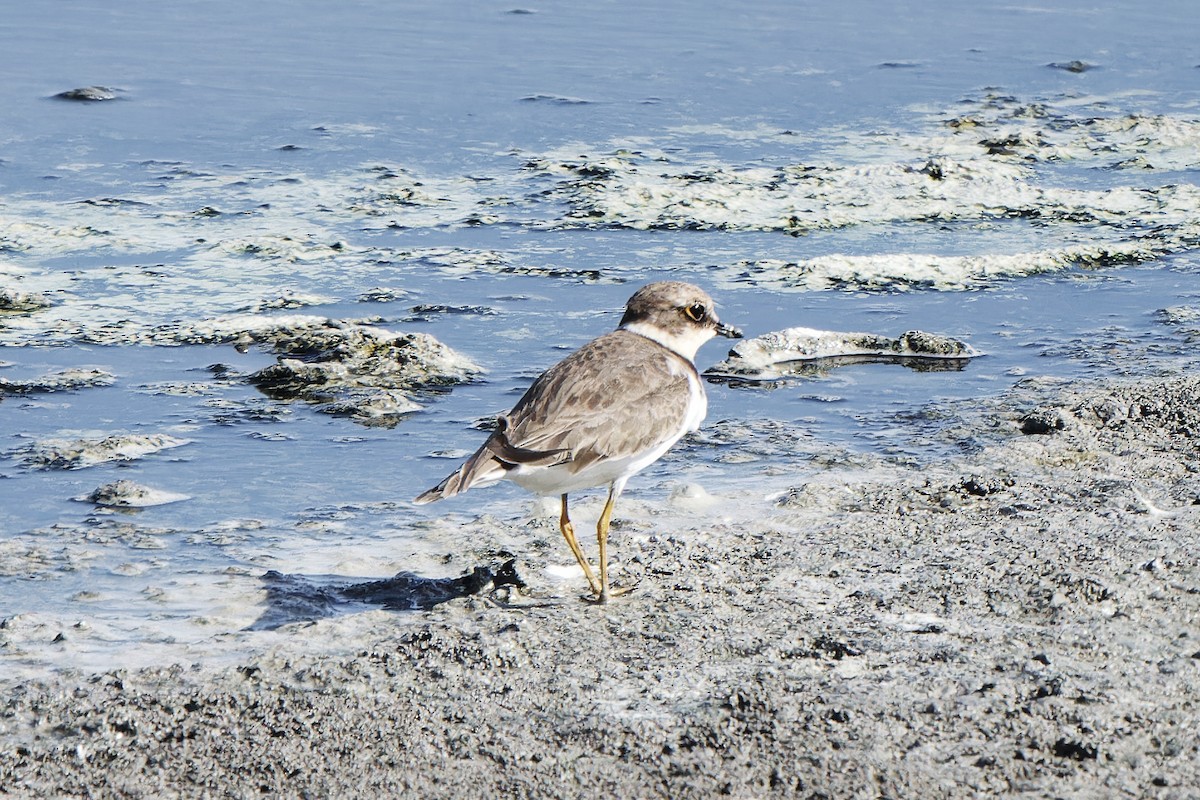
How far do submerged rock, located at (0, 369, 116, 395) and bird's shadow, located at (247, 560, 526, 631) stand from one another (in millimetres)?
2159

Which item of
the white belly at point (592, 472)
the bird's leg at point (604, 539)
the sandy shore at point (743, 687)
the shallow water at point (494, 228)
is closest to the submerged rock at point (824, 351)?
the shallow water at point (494, 228)

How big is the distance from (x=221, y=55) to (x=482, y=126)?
9.63 ft

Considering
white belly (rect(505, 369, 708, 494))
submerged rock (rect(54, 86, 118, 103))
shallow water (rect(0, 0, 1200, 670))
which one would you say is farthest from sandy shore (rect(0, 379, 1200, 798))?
submerged rock (rect(54, 86, 118, 103))

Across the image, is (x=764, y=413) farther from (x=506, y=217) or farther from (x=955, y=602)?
(x=506, y=217)

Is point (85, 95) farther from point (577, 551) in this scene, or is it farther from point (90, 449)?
point (577, 551)

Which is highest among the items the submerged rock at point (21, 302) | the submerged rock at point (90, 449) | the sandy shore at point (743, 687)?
the submerged rock at point (21, 302)

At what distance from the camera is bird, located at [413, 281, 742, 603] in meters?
4.67

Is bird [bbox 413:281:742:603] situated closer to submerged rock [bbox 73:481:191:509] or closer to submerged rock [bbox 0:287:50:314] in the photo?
submerged rock [bbox 73:481:191:509]

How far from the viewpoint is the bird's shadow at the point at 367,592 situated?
15.6ft

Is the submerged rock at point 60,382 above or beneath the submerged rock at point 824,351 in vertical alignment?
beneath

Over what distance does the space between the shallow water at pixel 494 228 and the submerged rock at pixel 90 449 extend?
2.5 inches

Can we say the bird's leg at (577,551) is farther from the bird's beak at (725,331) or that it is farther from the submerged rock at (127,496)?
the submerged rock at (127,496)

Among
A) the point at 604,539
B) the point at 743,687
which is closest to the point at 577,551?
the point at 604,539

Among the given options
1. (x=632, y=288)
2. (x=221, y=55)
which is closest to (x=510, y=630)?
(x=632, y=288)
